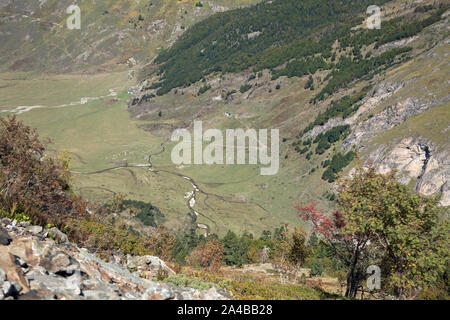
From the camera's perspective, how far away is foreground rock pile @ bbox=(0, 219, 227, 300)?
14.7 metres

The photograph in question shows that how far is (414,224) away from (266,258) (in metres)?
81.8

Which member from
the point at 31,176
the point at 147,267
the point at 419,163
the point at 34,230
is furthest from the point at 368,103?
the point at 34,230

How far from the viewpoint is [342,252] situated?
1435 inches

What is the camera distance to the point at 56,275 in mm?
17391

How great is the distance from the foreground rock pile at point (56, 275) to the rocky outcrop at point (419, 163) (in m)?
116

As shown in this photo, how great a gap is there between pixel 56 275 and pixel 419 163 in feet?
456

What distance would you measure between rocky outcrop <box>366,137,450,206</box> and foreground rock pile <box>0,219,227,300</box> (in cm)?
11619

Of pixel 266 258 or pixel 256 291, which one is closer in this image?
pixel 256 291

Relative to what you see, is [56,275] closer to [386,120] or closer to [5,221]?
[5,221]

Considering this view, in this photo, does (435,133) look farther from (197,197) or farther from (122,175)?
(122,175)

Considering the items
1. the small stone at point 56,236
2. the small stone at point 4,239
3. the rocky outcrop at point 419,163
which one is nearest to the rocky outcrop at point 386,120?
the rocky outcrop at point 419,163

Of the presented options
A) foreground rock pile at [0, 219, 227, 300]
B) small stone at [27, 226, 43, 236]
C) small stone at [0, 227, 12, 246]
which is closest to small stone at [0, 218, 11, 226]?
foreground rock pile at [0, 219, 227, 300]

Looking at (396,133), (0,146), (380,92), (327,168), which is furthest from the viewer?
(380,92)

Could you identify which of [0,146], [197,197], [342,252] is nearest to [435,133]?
[197,197]
